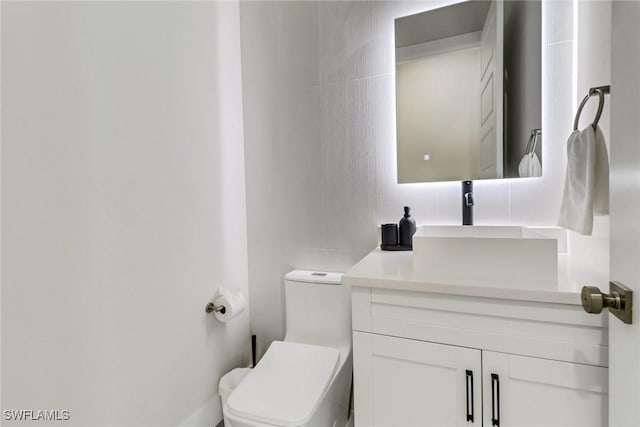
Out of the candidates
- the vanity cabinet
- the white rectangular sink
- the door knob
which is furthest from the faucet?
the door knob

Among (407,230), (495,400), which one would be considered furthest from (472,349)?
(407,230)

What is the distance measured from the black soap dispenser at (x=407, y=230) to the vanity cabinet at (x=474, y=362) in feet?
1.41

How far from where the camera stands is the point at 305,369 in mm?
1432

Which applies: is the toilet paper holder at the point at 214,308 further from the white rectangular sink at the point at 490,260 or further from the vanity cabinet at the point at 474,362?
the white rectangular sink at the point at 490,260

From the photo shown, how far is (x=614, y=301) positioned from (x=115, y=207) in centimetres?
141

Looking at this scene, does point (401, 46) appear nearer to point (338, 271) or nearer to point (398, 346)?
point (338, 271)

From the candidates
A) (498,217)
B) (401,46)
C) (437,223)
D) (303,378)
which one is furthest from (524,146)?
(303,378)

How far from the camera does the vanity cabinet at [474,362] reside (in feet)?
3.03

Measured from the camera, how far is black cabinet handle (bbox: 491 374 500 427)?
1.00 metres

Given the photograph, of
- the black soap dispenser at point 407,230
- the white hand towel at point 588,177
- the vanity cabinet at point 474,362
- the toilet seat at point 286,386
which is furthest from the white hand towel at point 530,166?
the toilet seat at point 286,386

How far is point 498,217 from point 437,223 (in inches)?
9.9

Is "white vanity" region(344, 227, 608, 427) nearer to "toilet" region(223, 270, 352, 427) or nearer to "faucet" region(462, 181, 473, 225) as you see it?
"toilet" region(223, 270, 352, 427)

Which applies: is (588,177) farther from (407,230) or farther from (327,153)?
(327,153)

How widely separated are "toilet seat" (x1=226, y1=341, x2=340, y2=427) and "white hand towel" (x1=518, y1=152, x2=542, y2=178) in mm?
1124
